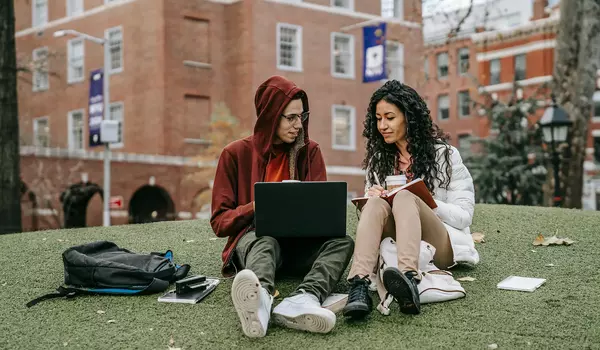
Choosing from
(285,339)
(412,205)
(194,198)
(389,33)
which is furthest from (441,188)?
(389,33)

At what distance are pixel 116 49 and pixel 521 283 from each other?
90.1 ft

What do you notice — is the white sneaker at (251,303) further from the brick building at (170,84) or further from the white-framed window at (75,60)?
the white-framed window at (75,60)

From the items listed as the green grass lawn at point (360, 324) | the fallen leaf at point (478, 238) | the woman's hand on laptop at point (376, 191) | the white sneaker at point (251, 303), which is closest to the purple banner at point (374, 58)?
the fallen leaf at point (478, 238)

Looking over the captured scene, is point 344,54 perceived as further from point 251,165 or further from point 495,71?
point 251,165

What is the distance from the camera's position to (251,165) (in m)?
5.32

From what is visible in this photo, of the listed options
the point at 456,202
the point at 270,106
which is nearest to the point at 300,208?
the point at 270,106

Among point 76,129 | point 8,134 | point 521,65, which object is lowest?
point 8,134

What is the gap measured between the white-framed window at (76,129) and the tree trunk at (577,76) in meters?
22.0

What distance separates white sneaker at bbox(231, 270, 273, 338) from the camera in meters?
3.97

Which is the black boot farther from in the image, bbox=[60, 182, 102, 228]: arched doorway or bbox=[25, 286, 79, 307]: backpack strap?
bbox=[60, 182, 102, 228]: arched doorway

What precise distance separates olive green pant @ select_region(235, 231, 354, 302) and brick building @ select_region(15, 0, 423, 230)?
76.8 feet

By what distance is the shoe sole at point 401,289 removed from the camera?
13.8 feet

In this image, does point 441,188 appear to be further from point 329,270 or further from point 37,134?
point 37,134

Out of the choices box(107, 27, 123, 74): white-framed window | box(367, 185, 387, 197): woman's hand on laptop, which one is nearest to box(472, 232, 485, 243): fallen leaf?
box(367, 185, 387, 197): woman's hand on laptop
